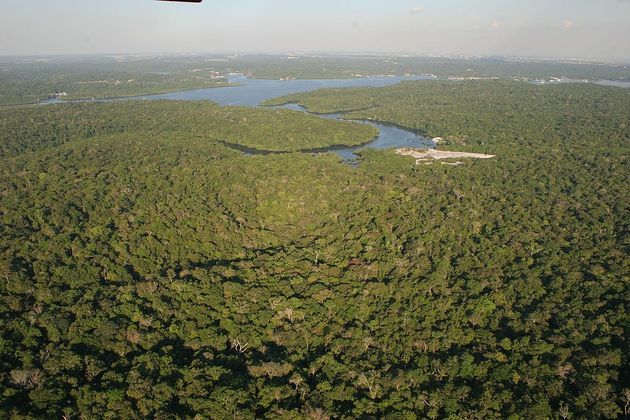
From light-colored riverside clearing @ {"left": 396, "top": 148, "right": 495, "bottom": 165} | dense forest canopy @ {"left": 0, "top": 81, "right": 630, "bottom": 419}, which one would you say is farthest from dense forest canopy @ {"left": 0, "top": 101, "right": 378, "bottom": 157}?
dense forest canopy @ {"left": 0, "top": 81, "right": 630, "bottom": 419}

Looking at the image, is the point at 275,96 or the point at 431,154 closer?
the point at 431,154

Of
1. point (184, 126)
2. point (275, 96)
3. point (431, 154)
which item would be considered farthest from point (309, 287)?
point (275, 96)

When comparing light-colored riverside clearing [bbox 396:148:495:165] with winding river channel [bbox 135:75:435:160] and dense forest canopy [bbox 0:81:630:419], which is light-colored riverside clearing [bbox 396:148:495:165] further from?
dense forest canopy [bbox 0:81:630:419]

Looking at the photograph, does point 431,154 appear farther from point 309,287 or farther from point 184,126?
point 184,126

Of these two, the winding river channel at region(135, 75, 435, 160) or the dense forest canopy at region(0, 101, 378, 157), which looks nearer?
the dense forest canopy at region(0, 101, 378, 157)

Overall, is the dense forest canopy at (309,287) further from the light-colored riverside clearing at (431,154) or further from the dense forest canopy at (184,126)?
the dense forest canopy at (184,126)

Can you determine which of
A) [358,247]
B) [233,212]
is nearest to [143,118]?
[233,212]

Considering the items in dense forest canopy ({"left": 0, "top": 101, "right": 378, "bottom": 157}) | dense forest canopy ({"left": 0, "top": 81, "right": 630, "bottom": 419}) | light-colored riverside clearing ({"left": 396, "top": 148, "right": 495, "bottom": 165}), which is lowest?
dense forest canopy ({"left": 0, "top": 81, "right": 630, "bottom": 419})
